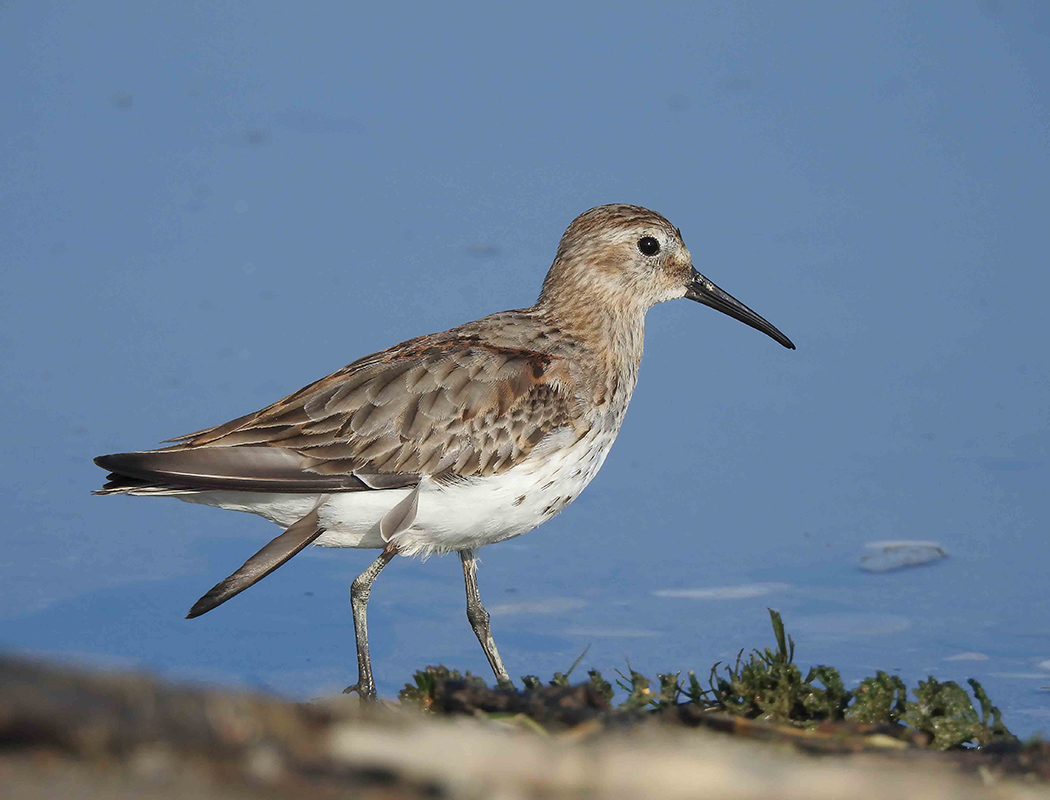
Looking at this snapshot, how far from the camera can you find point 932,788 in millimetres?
3627

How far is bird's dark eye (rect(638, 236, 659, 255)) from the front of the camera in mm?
9195

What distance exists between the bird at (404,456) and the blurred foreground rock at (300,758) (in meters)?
4.24

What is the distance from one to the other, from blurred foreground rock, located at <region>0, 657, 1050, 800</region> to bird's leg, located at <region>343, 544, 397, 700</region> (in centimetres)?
440

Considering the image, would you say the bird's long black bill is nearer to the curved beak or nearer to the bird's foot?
the bird's foot

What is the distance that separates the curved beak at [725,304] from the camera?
9609 millimetres

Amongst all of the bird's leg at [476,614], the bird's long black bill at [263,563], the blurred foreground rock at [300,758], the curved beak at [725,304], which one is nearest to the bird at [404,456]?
the bird's long black bill at [263,563]

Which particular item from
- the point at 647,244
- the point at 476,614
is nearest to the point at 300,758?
the point at 476,614

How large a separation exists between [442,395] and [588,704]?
286cm

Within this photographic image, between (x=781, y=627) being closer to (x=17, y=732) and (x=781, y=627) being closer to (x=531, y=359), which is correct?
(x=531, y=359)

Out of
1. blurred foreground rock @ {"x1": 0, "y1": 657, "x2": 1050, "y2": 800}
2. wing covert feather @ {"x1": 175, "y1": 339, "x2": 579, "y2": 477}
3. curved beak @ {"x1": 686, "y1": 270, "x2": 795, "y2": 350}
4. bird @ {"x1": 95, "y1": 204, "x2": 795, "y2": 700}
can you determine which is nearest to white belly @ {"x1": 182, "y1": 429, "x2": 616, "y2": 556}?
bird @ {"x1": 95, "y1": 204, "x2": 795, "y2": 700}

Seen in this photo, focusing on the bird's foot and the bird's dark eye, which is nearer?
the bird's foot

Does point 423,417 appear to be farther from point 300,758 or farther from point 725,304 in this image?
point 300,758

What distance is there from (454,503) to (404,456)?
422 mm

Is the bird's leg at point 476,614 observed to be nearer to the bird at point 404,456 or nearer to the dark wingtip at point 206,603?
the bird at point 404,456
